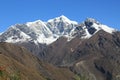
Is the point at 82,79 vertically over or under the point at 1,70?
over

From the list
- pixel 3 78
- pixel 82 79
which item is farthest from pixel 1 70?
pixel 82 79

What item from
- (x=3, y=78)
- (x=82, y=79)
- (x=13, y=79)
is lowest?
(x=3, y=78)

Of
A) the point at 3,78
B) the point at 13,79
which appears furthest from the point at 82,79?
the point at 3,78

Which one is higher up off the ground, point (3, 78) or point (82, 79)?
point (82, 79)

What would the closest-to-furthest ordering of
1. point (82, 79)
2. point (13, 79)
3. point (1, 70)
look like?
point (1, 70) < point (13, 79) < point (82, 79)

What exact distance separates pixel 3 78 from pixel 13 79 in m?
26.0

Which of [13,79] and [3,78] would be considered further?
[13,79]

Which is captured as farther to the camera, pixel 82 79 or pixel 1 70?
pixel 82 79

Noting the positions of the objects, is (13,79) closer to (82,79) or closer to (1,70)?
(1,70)

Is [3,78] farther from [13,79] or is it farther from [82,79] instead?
[82,79]

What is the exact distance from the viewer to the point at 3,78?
331 feet

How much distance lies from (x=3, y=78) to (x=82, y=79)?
275 feet

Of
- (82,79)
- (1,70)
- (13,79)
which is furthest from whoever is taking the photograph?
(82,79)

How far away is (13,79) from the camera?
4988 inches
